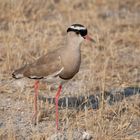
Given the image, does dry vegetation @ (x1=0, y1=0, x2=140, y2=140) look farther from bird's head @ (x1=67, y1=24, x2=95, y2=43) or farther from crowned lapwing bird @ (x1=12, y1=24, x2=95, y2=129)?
bird's head @ (x1=67, y1=24, x2=95, y2=43)

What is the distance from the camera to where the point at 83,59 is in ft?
27.3

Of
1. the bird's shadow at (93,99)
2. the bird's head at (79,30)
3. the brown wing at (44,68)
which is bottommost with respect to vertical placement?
the bird's shadow at (93,99)

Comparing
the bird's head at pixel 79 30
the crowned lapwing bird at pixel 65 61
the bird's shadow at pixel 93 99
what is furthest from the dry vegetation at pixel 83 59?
the bird's head at pixel 79 30

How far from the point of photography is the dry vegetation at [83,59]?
5770mm

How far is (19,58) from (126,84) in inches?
57.4

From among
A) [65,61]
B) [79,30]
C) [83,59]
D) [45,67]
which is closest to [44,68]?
[45,67]

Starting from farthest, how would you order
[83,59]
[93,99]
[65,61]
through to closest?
[83,59], [93,99], [65,61]

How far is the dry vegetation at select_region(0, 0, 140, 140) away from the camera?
5.77m

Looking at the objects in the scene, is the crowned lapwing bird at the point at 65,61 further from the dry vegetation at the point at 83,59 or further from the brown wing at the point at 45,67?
the dry vegetation at the point at 83,59

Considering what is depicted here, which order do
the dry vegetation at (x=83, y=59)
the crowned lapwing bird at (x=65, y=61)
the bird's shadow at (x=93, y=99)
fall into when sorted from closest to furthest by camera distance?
the dry vegetation at (x=83, y=59) → the crowned lapwing bird at (x=65, y=61) → the bird's shadow at (x=93, y=99)

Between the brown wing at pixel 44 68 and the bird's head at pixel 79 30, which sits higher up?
the bird's head at pixel 79 30

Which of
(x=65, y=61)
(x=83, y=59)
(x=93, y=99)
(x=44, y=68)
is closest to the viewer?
(x=65, y=61)

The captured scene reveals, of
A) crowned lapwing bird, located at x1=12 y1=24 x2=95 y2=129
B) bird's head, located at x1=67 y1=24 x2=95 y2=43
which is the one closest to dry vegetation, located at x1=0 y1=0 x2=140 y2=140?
crowned lapwing bird, located at x1=12 y1=24 x2=95 y2=129

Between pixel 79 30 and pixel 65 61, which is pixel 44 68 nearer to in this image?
pixel 65 61
